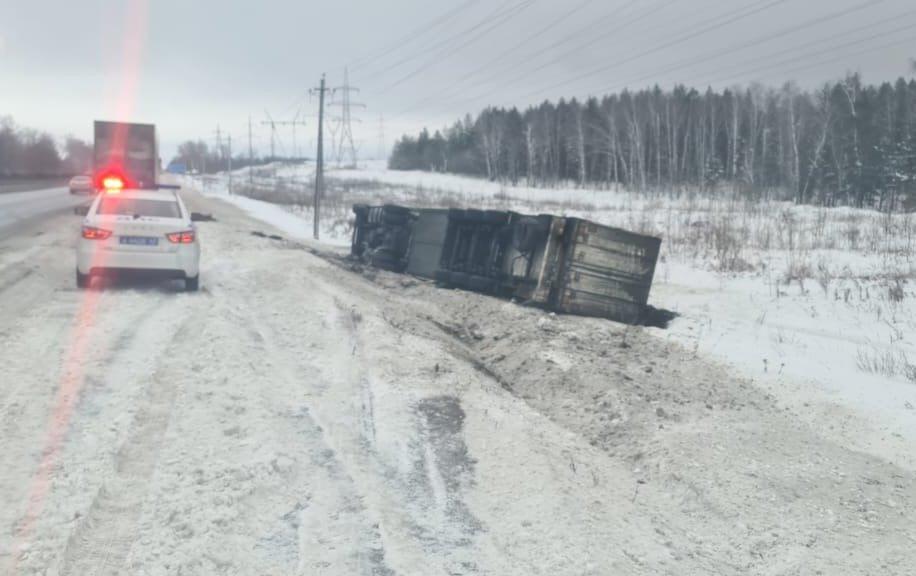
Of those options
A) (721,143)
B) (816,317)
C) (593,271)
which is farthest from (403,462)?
(721,143)

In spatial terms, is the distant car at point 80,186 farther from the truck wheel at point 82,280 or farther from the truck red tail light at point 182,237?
the truck red tail light at point 182,237

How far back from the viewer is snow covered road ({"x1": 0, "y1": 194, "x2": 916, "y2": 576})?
404cm

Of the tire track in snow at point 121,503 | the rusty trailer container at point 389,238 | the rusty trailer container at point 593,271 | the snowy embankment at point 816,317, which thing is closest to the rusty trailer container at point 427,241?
the rusty trailer container at point 389,238

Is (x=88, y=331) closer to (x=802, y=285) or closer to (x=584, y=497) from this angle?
(x=584, y=497)

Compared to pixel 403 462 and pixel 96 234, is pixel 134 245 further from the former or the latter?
pixel 403 462

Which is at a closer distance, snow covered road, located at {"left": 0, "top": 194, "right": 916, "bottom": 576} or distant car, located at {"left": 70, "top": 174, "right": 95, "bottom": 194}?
snow covered road, located at {"left": 0, "top": 194, "right": 916, "bottom": 576}

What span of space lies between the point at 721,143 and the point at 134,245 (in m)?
78.0

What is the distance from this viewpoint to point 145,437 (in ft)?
17.6

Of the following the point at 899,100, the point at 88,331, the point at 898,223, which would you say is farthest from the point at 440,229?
the point at 899,100

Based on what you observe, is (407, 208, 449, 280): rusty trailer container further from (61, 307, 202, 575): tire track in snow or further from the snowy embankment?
(61, 307, 202, 575): tire track in snow

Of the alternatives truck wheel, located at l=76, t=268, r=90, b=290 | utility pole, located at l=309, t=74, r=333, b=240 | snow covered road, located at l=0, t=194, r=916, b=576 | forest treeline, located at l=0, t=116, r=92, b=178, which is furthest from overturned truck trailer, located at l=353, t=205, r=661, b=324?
forest treeline, located at l=0, t=116, r=92, b=178

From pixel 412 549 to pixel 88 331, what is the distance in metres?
6.16

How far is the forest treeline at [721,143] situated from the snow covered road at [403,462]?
24.9m

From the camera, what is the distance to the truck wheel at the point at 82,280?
11516mm
